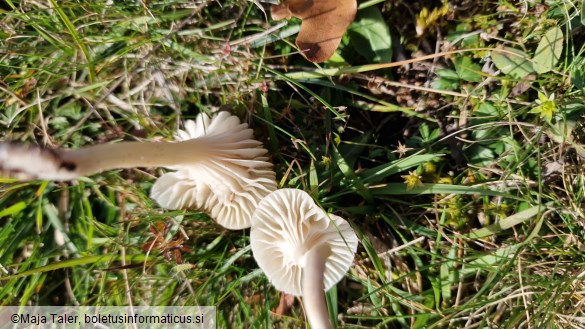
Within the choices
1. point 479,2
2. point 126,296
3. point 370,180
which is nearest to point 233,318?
point 126,296

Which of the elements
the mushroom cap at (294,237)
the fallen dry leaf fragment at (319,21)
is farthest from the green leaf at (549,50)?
the mushroom cap at (294,237)

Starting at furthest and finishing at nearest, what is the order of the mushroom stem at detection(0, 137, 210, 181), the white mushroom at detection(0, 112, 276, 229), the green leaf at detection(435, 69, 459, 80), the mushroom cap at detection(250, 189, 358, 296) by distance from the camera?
the green leaf at detection(435, 69, 459, 80) < the mushroom cap at detection(250, 189, 358, 296) < the white mushroom at detection(0, 112, 276, 229) < the mushroom stem at detection(0, 137, 210, 181)

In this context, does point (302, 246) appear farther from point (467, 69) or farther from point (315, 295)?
point (467, 69)

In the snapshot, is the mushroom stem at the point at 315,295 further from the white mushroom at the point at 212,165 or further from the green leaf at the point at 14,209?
the green leaf at the point at 14,209

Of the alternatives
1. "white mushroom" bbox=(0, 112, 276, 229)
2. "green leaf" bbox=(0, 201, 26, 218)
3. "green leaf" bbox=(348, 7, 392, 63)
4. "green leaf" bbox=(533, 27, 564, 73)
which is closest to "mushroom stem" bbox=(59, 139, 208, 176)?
"white mushroom" bbox=(0, 112, 276, 229)

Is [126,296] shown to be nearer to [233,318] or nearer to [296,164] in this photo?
[233,318]

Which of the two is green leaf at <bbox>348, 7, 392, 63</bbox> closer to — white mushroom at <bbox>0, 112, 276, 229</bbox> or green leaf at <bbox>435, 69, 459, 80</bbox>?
green leaf at <bbox>435, 69, 459, 80</bbox>

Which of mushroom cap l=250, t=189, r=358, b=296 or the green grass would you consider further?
the green grass
